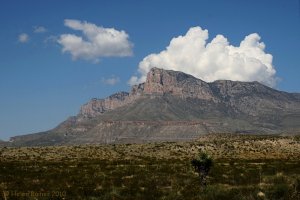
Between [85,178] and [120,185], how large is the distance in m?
4.26

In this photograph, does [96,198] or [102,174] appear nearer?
[96,198]

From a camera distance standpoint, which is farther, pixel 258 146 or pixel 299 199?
pixel 258 146

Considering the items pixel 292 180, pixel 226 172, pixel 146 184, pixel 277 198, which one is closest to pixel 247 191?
pixel 277 198

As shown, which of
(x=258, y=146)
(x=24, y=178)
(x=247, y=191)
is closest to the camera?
(x=247, y=191)

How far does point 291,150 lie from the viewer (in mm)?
84562

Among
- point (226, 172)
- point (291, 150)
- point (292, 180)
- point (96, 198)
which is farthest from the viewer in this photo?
point (291, 150)

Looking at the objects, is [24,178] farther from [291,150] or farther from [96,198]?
[291,150]

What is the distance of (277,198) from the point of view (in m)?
21.6

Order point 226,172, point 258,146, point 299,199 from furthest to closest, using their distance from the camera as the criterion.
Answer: point 258,146 → point 226,172 → point 299,199

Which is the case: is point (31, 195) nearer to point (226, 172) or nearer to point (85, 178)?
point (85, 178)

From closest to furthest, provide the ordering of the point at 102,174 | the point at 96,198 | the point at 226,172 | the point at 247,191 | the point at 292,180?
the point at 96,198, the point at 247,191, the point at 292,180, the point at 102,174, the point at 226,172

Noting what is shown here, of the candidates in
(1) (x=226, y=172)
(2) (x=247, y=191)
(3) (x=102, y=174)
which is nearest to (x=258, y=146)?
(1) (x=226, y=172)

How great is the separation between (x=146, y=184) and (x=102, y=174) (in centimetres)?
702

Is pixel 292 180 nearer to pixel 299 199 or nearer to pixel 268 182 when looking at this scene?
pixel 268 182
